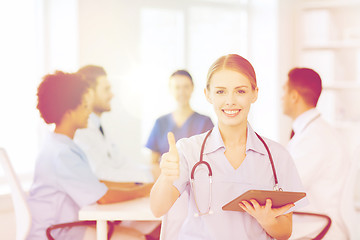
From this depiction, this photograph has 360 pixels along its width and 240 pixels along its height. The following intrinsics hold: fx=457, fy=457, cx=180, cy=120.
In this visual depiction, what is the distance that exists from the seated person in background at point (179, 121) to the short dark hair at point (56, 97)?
3.44 ft

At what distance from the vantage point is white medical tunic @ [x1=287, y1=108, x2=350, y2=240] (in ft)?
7.62

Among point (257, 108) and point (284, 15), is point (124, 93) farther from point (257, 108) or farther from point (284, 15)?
point (284, 15)

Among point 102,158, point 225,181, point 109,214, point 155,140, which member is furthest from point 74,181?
point 155,140

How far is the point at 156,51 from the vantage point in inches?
166

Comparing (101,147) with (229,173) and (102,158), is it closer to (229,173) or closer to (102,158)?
(102,158)

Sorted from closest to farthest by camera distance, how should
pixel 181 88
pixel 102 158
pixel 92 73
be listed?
pixel 102 158, pixel 92 73, pixel 181 88

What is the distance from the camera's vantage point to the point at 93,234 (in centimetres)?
222

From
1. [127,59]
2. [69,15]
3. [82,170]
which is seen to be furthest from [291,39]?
[82,170]

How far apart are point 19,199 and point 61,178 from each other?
0.67 ft

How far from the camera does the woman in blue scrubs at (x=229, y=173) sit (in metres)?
1.43

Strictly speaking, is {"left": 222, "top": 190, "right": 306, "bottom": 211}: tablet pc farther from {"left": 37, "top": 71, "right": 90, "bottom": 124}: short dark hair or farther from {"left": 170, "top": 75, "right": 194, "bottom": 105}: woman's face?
{"left": 170, "top": 75, "right": 194, "bottom": 105}: woman's face

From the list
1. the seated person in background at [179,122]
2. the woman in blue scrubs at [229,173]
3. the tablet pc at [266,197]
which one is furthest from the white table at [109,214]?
the seated person in background at [179,122]

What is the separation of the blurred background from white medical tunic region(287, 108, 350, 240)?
1.80 m

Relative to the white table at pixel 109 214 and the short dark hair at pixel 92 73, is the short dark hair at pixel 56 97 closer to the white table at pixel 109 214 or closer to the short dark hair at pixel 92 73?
the white table at pixel 109 214
